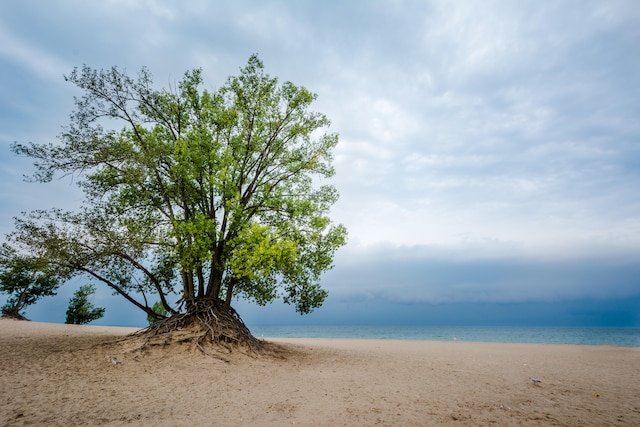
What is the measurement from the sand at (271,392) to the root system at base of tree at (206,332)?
0.71 metres

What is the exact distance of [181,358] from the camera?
1291 cm

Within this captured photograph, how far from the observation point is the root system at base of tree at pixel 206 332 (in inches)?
563

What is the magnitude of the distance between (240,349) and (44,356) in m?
7.10

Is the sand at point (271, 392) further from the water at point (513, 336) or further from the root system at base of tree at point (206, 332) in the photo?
the water at point (513, 336)

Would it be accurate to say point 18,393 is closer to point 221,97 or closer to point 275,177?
point 275,177

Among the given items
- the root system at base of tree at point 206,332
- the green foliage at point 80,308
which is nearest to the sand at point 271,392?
the root system at base of tree at point 206,332

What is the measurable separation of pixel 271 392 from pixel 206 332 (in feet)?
20.4

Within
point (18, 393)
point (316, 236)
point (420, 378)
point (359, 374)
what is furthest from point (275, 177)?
point (18, 393)

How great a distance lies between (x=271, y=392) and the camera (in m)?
9.66

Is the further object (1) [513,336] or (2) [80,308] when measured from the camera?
(1) [513,336]

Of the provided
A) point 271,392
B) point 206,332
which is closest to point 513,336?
A: point 206,332

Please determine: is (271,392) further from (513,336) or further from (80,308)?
(513,336)

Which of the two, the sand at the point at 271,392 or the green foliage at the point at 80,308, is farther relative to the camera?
the green foliage at the point at 80,308

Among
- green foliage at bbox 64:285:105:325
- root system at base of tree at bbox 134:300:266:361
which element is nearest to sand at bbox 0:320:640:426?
root system at base of tree at bbox 134:300:266:361
